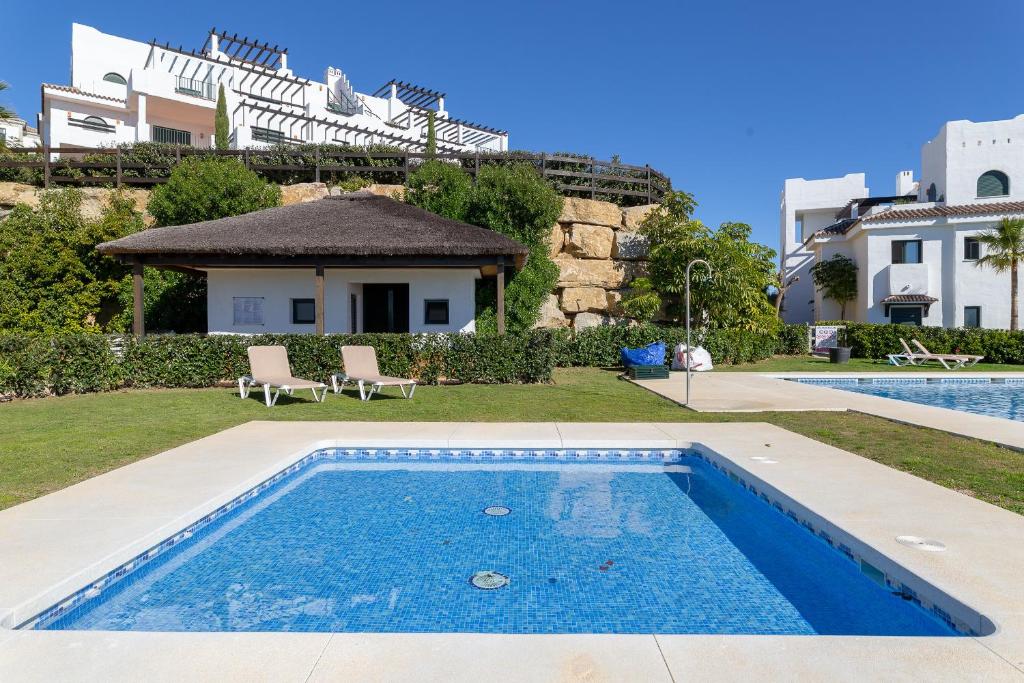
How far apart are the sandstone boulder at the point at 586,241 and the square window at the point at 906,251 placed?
17357 mm

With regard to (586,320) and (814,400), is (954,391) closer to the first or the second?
(814,400)

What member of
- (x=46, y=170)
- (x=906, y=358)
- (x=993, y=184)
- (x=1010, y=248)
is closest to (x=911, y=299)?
(x=1010, y=248)

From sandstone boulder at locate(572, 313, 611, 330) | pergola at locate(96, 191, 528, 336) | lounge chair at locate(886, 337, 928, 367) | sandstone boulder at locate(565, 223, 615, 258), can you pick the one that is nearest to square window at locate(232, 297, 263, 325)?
pergola at locate(96, 191, 528, 336)

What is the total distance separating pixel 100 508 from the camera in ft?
15.1

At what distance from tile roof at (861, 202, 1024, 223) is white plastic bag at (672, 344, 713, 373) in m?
19.0

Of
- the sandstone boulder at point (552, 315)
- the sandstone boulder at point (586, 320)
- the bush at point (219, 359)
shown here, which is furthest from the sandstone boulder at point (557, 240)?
the bush at point (219, 359)

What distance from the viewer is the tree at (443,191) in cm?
2238

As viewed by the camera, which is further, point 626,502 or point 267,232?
point 267,232

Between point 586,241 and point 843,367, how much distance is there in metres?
11.2

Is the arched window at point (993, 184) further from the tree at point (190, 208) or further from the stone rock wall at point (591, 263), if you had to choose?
the tree at point (190, 208)

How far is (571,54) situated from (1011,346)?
2117cm

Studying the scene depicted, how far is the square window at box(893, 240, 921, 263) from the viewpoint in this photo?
1210 inches

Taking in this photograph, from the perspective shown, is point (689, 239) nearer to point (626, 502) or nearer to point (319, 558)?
point (626, 502)

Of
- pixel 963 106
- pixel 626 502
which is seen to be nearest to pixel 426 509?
pixel 626 502
